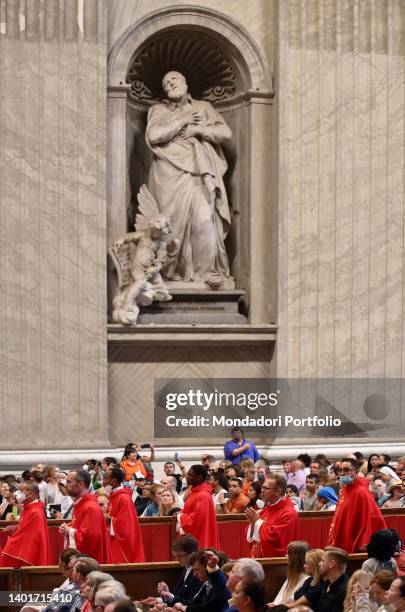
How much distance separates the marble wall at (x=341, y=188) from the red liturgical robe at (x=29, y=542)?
8853 mm

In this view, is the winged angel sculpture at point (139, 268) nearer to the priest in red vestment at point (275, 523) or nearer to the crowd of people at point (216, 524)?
the crowd of people at point (216, 524)

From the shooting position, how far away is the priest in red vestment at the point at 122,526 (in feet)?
44.3

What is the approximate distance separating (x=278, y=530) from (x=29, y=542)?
2255 mm

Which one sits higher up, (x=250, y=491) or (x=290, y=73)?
(x=290, y=73)

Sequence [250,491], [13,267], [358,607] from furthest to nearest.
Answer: [13,267] < [250,491] < [358,607]

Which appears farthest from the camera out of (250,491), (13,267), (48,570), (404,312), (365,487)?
(404,312)

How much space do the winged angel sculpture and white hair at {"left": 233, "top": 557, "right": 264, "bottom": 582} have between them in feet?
39.3

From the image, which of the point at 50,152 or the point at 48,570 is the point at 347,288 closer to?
the point at 50,152

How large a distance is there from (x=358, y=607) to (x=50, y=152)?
12366mm

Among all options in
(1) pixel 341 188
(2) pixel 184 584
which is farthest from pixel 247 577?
(1) pixel 341 188

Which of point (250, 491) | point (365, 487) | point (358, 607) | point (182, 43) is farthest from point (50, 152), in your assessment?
point (358, 607)

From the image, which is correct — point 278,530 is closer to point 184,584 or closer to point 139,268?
point 184,584

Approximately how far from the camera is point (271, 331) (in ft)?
69.9

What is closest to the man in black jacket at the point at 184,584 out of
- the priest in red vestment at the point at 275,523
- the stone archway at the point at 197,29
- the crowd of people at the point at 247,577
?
the crowd of people at the point at 247,577
